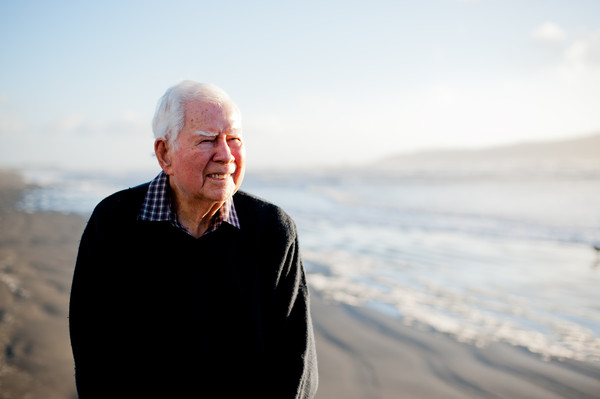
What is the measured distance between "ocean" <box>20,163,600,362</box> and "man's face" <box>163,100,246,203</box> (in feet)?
11.2

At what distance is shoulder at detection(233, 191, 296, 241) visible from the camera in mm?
2025

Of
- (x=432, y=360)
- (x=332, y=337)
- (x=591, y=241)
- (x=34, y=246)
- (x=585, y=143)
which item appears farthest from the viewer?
(x=585, y=143)

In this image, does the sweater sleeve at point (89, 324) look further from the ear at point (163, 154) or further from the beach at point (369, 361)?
the beach at point (369, 361)

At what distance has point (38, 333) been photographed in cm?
403

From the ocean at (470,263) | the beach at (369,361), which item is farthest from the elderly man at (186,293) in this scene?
the ocean at (470,263)

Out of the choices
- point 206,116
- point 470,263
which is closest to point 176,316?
point 206,116

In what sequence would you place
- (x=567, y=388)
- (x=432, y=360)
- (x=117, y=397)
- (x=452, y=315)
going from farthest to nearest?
(x=452, y=315) < (x=432, y=360) < (x=567, y=388) < (x=117, y=397)

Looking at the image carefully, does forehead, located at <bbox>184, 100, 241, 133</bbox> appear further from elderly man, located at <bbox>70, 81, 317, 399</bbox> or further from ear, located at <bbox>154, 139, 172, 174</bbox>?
ear, located at <bbox>154, 139, 172, 174</bbox>

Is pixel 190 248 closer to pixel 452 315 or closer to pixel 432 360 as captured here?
pixel 432 360

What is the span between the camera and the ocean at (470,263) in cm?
456

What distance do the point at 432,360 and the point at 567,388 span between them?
1.07 meters

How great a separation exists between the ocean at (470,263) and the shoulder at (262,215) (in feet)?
10.0

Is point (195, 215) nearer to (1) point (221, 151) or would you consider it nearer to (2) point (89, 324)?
(1) point (221, 151)

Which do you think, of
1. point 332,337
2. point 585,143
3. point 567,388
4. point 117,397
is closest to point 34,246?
point 332,337
